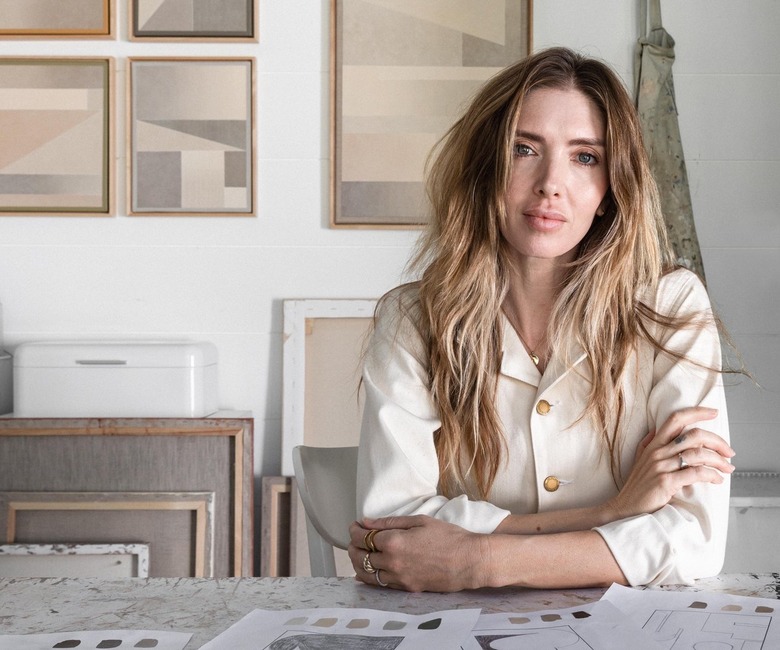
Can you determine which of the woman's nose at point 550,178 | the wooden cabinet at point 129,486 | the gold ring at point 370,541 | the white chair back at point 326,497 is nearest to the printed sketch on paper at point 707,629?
the gold ring at point 370,541

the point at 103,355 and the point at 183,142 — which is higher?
the point at 183,142

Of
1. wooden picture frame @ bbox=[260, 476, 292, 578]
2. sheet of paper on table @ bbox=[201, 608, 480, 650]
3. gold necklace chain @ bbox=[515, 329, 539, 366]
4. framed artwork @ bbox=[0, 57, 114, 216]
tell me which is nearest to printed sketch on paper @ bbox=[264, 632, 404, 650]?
sheet of paper on table @ bbox=[201, 608, 480, 650]

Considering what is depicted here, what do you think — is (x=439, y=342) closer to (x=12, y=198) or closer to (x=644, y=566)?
(x=644, y=566)

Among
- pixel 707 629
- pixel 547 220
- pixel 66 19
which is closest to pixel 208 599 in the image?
pixel 707 629

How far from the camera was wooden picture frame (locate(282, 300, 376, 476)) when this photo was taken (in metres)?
2.46

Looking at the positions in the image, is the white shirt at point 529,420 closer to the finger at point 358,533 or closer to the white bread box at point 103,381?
the finger at point 358,533

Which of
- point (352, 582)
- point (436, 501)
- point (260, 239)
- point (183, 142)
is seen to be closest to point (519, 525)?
point (436, 501)

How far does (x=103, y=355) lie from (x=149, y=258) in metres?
0.39

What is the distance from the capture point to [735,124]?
8.17 feet

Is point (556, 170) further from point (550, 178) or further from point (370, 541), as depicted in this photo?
point (370, 541)

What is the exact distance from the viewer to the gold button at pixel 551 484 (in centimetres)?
128

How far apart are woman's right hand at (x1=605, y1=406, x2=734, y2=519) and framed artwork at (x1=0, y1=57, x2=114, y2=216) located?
6.03ft

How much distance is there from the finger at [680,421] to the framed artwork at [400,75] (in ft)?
4.53

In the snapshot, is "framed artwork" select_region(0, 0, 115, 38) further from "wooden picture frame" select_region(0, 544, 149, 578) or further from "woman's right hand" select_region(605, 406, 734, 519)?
"woman's right hand" select_region(605, 406, 734, 519)
